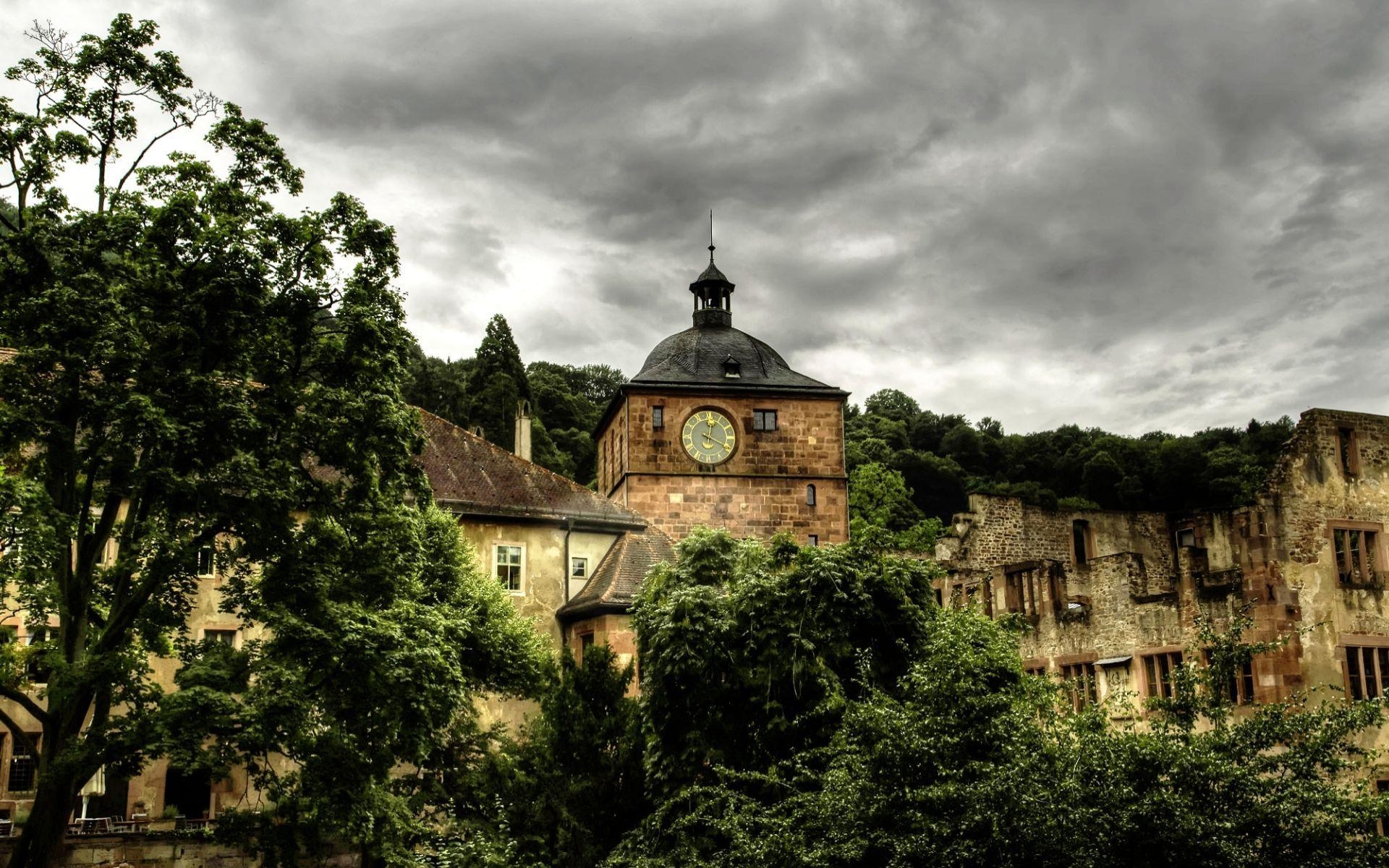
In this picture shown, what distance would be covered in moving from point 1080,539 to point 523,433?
1589 centimetres

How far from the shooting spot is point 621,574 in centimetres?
2995

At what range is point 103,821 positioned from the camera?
23.6 meters

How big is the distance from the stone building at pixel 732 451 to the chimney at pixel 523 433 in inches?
119

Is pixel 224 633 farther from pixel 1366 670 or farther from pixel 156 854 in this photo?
pixel 1366 670

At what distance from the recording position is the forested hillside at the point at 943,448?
182 ft

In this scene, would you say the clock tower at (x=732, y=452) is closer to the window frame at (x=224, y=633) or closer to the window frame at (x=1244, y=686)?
the window frame at (x=224, y=633)

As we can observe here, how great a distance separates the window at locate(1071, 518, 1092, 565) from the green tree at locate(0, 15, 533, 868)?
18.9 metres

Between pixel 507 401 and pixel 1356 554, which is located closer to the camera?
pixel 1356 554

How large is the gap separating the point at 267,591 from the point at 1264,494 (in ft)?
55.7

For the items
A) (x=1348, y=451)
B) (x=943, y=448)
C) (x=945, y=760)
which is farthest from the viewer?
(x=943, y=448)

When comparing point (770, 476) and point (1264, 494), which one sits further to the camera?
point (770, 476)

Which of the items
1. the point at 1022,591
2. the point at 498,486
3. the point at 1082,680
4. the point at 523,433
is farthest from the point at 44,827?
the point at 523,433

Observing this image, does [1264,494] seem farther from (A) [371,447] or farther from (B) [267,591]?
(B) [267,591]

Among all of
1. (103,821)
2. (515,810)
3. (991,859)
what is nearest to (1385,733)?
(991,859)
